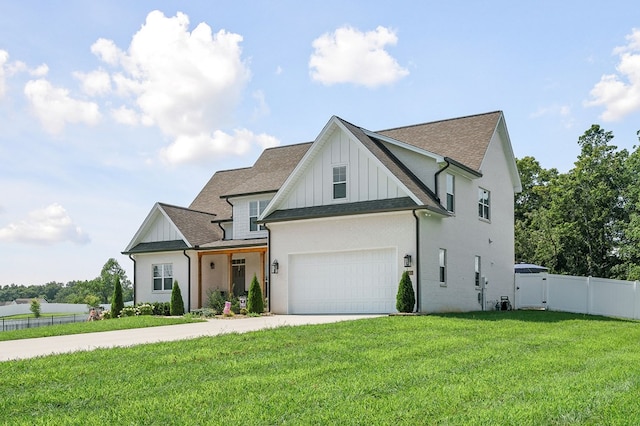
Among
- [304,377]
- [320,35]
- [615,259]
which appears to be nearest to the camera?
[304,377]

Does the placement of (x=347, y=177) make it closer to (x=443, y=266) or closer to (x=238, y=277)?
(x=443, y=266)

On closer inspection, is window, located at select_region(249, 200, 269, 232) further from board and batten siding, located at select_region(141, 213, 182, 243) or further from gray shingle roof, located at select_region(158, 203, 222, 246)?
board and batten siding, located at select_region(141, 213, 182, 243)

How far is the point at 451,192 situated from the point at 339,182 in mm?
3998

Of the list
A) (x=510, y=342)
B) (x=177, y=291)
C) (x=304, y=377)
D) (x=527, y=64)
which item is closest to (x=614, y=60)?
(x=527, y=64)

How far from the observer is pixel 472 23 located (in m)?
18.6

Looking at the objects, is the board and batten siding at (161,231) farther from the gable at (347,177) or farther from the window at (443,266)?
the window at (443,266)

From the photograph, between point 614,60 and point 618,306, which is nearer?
point 614,60

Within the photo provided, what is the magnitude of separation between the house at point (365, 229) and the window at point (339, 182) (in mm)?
38

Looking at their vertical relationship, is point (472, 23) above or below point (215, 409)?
above

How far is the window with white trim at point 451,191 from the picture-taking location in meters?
23.9

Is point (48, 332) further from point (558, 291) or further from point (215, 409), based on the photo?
A: point (558, 291)

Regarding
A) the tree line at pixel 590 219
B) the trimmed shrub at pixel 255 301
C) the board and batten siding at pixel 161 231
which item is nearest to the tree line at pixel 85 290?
the board and batten siding at pixel 161 231

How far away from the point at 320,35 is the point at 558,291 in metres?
17.4

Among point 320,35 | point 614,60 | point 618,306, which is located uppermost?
point 614,60
